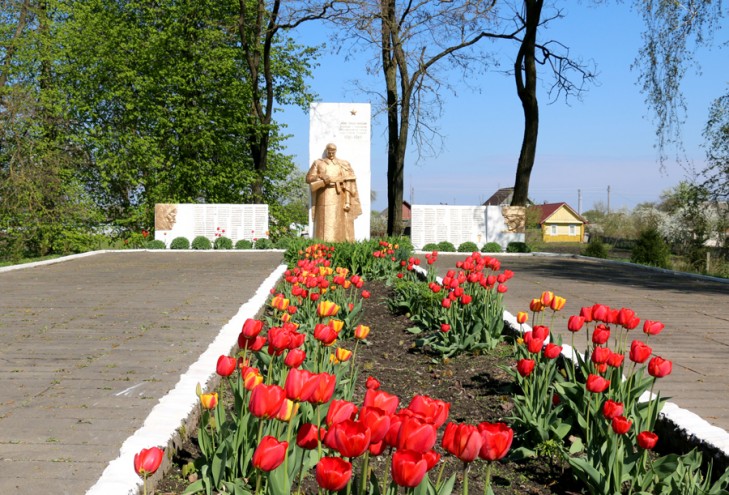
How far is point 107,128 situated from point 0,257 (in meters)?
7.96

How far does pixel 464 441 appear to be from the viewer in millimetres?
1646

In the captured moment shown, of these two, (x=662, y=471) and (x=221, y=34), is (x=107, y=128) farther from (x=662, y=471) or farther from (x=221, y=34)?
(x=662, y=471)

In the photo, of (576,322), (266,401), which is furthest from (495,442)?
(576,322)

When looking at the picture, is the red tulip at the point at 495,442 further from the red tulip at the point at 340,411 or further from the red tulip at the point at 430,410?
the red tulip at the point at 340,411

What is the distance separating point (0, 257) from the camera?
899 inches

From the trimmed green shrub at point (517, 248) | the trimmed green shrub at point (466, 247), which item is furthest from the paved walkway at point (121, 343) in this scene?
the trimmed green shrub at point (517, 248)

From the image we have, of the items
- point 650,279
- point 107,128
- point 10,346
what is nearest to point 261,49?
point 107,128

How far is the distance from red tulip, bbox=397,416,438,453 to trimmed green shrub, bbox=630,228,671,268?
1896 cm

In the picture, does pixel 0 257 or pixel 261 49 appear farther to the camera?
pixel 261 49

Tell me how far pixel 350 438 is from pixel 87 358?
4.19 meters

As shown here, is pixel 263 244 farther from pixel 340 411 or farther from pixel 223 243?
pixel 340 411

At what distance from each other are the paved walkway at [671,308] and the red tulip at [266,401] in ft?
8.99

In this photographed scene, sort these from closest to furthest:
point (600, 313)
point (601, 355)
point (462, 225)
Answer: point (601, 355), point (600, 313), point (462, 225)

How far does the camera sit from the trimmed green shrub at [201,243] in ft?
71.6
